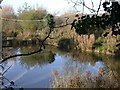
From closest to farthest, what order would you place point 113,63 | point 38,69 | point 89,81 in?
point 89,81 → point 38,69 → point 113,63

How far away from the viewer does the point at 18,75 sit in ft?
22.6

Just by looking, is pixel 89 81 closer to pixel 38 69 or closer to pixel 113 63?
pixel 38 69

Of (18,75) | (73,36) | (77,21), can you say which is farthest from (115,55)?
(77,21)

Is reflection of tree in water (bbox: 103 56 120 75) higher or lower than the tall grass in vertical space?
lower

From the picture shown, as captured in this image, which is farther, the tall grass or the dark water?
the dark water

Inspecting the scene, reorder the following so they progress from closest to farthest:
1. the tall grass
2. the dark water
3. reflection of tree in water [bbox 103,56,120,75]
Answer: the tall grass
the dark water
reflection of tree in water [bbox 103,56,120,75]

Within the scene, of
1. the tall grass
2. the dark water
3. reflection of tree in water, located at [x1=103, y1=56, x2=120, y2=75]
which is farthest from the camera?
reflection of tree in water, located at [x1=103, y1=56, x2=120, y2=75]

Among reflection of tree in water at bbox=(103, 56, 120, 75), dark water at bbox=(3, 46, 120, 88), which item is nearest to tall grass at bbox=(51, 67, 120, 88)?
dark water at bbox=(3, 46, 120, 88)

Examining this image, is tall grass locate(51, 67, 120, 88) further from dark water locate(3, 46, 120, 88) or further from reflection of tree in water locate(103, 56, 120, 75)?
reflection of tree in water locate(103, 56, 120, 75)

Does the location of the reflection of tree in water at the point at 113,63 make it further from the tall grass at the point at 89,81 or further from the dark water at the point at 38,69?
the tall grass at the point at 89,81

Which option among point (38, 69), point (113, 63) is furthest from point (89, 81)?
point (113, 63)

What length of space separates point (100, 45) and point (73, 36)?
1.36 m

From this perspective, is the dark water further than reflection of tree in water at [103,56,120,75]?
No

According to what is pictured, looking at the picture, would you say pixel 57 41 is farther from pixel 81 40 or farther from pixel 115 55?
pixel 115 55
